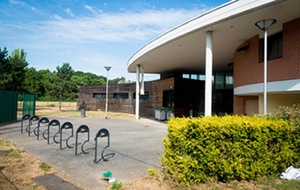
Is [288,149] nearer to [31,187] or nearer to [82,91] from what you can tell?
[31,187]

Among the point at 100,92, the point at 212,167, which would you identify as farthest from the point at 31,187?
the point at 100,92

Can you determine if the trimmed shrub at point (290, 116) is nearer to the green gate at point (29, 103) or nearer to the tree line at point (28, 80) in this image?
the green gate at point (29, 103)

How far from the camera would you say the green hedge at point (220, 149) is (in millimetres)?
4109

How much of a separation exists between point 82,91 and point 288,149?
101 ft

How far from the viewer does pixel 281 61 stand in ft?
27.8

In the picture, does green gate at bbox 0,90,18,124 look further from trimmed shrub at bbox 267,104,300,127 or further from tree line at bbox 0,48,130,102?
trimmed shrub at bbox 267,104,300,127

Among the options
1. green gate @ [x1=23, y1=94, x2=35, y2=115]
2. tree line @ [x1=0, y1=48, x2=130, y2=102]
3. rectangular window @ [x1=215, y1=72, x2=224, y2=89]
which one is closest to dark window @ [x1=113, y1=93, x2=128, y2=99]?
tree line @ [x1=0, y1=48, x2=130, y2=102]

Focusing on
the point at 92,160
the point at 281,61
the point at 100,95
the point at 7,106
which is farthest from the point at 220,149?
the point at 100,95

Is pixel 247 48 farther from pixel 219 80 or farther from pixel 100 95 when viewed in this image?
pixel 100 95

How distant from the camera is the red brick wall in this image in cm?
788

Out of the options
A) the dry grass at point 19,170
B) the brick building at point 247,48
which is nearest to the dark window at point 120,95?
the brick building at point 247,48

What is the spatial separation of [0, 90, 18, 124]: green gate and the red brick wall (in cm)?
1484

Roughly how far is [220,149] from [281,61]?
6114 mm

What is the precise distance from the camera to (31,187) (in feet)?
13.6
